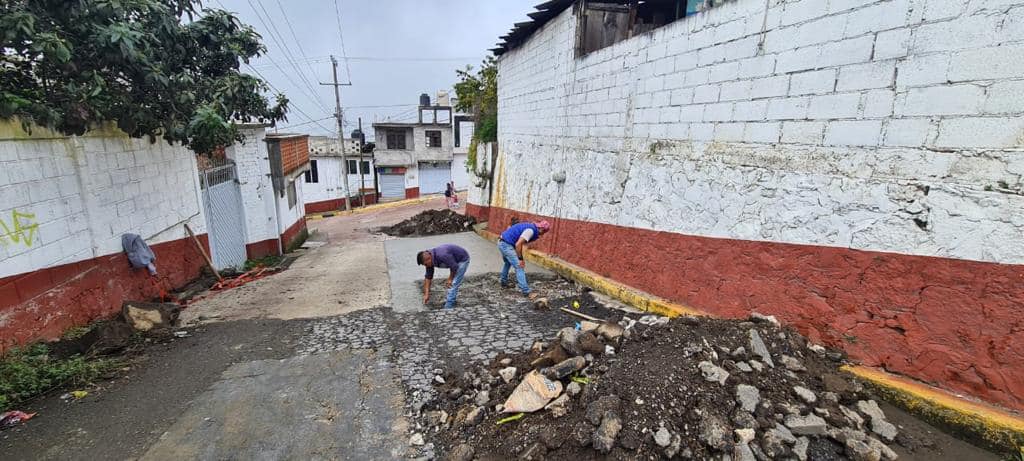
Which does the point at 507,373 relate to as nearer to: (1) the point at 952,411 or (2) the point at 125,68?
(1) the point at 952,411

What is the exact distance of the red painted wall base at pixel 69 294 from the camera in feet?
12.9

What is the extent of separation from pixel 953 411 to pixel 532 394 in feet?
8.70

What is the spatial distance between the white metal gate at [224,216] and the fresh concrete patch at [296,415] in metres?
5.50

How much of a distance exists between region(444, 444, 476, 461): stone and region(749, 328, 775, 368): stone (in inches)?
84.4

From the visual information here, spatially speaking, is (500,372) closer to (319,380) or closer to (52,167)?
(319,380)

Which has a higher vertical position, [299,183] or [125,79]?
[125,79]

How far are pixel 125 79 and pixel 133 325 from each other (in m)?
3.05

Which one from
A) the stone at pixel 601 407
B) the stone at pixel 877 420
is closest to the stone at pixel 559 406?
the stone at pixel 601 407

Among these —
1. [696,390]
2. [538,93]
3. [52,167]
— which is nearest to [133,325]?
[52,167]

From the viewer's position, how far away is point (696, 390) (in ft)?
9.29

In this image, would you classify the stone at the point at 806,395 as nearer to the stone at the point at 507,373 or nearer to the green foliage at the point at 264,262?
the stone at the point at 507,373

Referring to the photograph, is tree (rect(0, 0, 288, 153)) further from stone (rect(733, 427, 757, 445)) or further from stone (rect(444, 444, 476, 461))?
stone (rect(733, 427, 757, 445))

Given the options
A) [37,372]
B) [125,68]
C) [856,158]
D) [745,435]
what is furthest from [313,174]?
[745,435]

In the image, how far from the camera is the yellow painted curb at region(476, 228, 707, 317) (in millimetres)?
4777
